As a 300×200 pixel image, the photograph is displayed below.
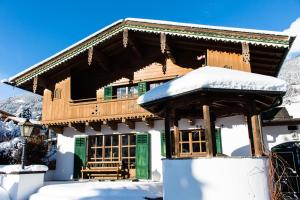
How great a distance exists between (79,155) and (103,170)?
2.07 metres

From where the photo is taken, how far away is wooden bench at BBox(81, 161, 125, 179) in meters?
13.9

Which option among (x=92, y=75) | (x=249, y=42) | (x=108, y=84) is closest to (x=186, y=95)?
(x=249, y=42)

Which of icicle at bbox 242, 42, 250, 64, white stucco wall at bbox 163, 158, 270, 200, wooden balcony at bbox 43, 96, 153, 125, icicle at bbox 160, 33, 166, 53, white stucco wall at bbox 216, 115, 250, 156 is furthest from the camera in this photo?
wooden balcony at bbox 43, 96, 153, 125

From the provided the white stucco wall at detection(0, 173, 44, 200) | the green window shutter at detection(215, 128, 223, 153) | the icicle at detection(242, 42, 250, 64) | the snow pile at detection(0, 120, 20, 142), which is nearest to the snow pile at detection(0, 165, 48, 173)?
the white stucco wall at detection(0, 173, 44, 200)

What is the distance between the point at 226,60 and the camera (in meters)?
12.5

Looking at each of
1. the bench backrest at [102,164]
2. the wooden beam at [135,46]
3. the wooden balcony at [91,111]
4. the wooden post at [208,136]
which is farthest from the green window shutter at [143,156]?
the wooden post at [208,136]

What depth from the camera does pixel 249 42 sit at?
11625 mm

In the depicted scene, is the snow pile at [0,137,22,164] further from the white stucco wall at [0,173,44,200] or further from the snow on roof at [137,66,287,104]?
the snow on roof at [137,66,287,104]

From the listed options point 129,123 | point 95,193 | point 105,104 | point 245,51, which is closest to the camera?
point 95,193

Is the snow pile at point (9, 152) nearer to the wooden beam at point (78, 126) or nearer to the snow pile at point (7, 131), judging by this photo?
the wooden beam at point (78, 126)

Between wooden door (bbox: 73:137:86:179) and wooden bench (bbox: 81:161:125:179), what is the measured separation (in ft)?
1.35

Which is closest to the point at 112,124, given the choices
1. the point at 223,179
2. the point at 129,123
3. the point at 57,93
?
the point at 129,123

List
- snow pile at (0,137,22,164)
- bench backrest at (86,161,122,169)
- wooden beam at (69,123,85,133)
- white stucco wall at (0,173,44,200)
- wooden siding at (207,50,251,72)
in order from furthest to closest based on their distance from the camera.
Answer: snow pile at (0,137,22,164), wooden beam at (69,123,85,133), bench backrest at (86,161,122,169), wooden siding at (207,50,251,72), white stucco wall at (0,173,44,200)

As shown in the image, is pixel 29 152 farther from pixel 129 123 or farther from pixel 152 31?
pixel 152 31
